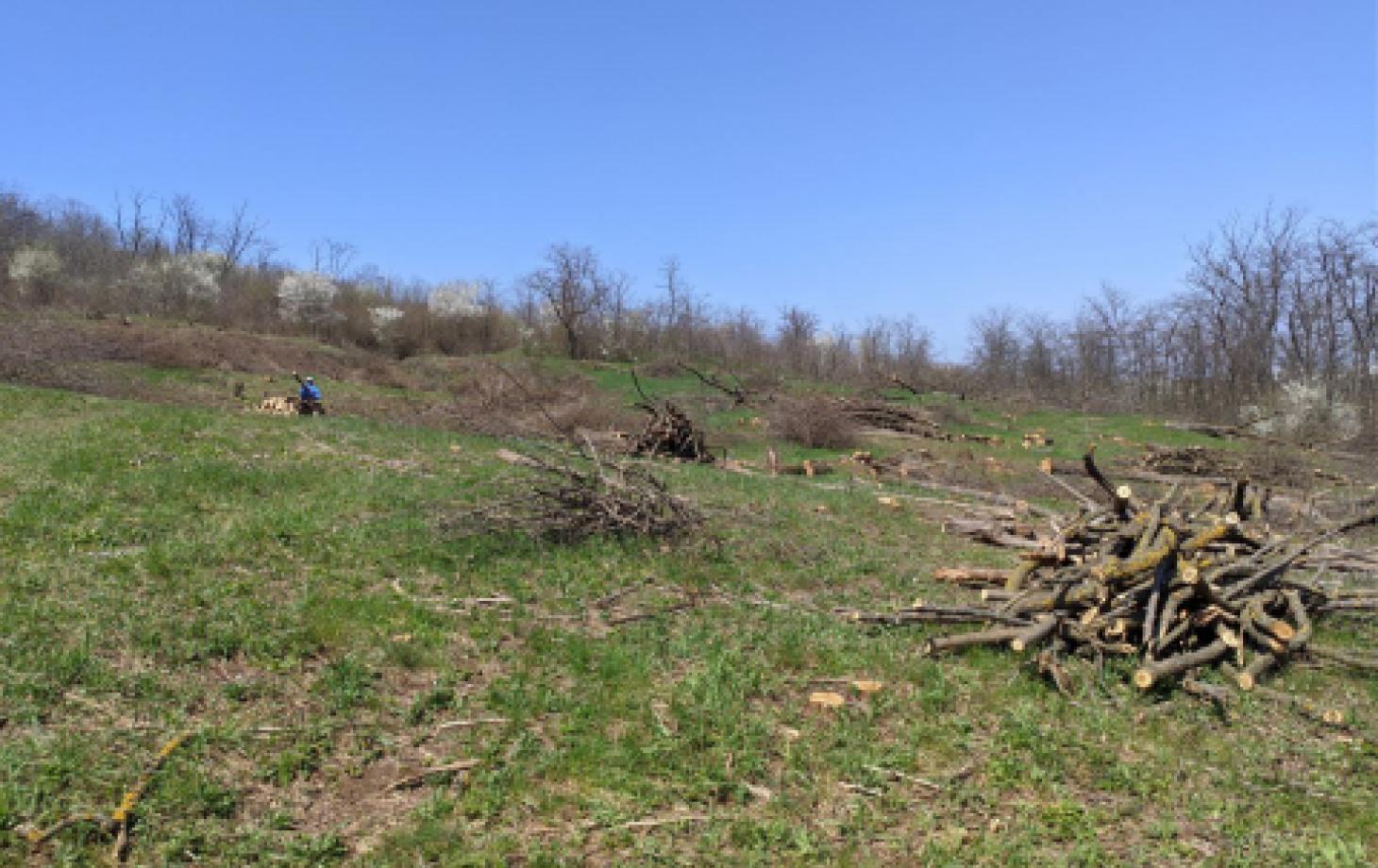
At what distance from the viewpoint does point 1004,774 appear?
3.85 m

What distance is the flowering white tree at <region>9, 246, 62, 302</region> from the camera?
36094mm

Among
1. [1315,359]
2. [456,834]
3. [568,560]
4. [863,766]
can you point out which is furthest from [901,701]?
[1315,359]

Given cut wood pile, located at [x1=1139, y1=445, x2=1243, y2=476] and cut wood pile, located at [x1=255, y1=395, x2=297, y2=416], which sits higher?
cut wood pile, located at [x1=255, y1=395, x2=297, y2=416]

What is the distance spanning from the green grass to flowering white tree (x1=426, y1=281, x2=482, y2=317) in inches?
1553

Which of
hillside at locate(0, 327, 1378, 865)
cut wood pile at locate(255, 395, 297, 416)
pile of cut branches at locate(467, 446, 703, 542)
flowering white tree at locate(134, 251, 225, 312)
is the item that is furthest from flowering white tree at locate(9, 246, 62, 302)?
pile of cut branches at locate(467, 446, 703, 542)

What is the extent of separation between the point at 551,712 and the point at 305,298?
148ft

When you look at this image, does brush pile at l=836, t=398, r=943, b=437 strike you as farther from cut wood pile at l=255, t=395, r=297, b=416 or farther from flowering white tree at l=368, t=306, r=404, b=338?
flowering white tree at l=368, t=306, r=404, b=338

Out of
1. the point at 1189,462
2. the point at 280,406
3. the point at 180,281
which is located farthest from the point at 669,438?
the point at 180,281

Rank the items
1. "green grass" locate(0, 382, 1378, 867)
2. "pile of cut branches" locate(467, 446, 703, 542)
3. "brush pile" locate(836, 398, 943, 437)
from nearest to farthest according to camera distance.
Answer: "green grass" locate(0, 382, 1378, 867) → "pile of cut branches" locate(467, 446, 703, 542) → "brush pile" locate(836, 398, 943, 437)

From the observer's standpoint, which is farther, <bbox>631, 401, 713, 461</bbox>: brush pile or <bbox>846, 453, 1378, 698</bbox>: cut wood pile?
<bbox>631, 401, 713, 461</bbox>: brush pile

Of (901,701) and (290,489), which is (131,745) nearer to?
(901,701)

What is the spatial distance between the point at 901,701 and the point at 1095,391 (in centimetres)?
4034

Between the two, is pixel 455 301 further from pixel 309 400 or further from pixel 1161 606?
pixel 1161 606

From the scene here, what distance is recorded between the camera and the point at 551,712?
431 cm
